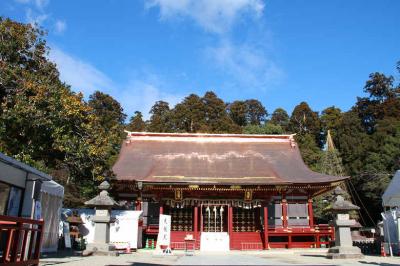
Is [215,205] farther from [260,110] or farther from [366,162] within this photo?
[260,110]

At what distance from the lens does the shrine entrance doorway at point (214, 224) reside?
19.7m

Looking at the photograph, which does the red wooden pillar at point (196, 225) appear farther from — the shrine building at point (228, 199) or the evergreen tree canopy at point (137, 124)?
the evergreen tree canopy at point (137, 124)

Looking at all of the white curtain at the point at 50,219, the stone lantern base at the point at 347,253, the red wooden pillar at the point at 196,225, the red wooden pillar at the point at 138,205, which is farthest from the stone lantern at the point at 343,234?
the red wooden pillar at the point at 138,205

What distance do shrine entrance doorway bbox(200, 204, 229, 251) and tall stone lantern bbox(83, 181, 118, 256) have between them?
693cm

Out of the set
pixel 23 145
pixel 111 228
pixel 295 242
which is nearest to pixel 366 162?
pixel 295 242

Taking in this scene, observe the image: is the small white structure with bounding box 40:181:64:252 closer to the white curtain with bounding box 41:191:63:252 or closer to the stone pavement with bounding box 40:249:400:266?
the white curtain with bounding box 41:191:63:252

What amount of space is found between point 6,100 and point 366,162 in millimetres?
34009

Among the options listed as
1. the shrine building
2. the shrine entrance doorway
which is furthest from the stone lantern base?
the shrine entrance doorway

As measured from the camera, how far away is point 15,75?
38.9 feet

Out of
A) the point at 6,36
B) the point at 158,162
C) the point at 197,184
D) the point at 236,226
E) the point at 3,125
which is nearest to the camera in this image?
the point at 3,125

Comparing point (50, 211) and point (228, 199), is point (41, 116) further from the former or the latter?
point (228, 199)

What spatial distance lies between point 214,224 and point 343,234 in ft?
28.8

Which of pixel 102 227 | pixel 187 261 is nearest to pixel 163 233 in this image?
pixel 102 227

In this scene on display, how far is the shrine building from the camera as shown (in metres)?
19.9
